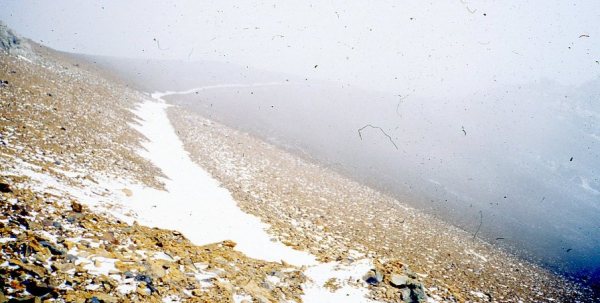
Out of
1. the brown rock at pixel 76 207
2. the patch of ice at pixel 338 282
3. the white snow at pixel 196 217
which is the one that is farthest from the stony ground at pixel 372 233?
the brown rock at pixel 76 207

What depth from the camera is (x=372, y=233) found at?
844 inches

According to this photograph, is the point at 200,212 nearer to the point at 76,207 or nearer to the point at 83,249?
the point at 76,207

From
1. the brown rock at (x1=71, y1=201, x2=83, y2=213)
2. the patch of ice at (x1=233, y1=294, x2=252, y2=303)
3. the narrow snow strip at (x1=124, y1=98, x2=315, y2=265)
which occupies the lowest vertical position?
the narrow snow strip at (x1=124, y1=98, x2=315, y2=265)

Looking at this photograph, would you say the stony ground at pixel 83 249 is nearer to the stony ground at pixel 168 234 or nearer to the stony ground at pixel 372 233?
the stony ground at pixel 168 234

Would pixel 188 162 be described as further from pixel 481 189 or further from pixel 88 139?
pixel 481 189

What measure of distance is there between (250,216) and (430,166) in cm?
5559

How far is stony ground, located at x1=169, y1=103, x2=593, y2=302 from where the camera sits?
1664 cm

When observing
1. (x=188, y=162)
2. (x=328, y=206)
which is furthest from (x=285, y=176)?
(x=188, y=162)

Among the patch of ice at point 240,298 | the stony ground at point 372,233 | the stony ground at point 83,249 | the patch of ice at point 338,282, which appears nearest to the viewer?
the stony ground at point 83,249

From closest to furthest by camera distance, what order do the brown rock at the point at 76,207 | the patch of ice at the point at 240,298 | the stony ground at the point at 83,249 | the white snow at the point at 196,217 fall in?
the stony ground at the point at 83,249 → the patch of ice at the point at 240,298 → the brown rock at the point at 76,207 → the white snow at the point at 196,217

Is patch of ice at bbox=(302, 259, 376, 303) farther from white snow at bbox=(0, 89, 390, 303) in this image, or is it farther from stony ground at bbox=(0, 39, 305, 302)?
stony ground at bbox=(0, 39, 305, 302)

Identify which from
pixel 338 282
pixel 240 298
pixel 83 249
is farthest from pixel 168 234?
pixel 338 282

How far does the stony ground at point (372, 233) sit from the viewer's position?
16.6m

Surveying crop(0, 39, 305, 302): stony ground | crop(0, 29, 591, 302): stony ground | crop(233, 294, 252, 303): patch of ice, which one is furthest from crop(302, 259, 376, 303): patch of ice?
crop(233, 294, 252, 303): patch of ice
